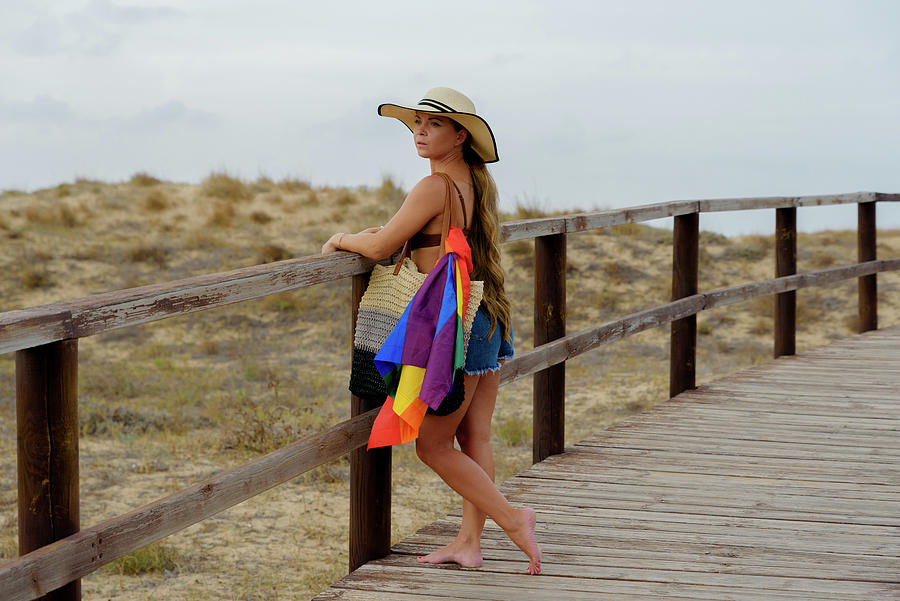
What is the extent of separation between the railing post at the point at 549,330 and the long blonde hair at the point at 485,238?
150cm

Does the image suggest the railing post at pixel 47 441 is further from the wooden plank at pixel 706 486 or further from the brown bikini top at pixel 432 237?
the wooden plank at pixel 706 486

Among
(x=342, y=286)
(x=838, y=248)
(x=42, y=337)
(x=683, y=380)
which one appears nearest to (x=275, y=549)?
(x=683, y=380)

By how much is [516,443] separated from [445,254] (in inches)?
251

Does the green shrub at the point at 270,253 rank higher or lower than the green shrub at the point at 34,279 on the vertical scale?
higher

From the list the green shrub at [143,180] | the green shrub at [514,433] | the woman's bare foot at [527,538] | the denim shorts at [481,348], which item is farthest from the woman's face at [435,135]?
the green shrub at [143,180]

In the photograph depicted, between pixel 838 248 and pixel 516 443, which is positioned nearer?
pixel 516 443

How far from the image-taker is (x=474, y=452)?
11.8 ft

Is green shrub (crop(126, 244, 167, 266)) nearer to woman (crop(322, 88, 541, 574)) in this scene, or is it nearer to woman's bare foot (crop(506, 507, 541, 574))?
woman (crop(322, 88, 541, 574))

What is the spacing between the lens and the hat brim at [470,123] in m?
3.24

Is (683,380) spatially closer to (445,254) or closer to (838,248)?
(445,254)

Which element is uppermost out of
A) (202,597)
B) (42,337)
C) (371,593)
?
(42,337)

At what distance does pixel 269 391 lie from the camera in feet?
38.8

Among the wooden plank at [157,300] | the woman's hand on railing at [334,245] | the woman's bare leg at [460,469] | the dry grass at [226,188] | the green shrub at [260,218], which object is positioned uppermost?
the dry grass at [226,188]

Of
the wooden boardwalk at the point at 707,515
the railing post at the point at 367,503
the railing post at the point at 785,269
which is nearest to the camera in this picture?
the wooden boardwalk at the point at 707,515
